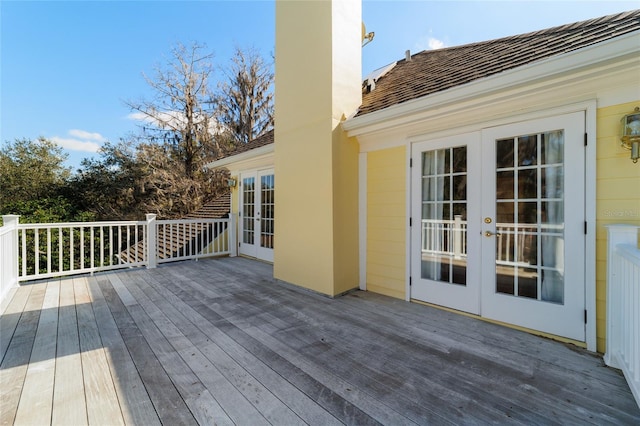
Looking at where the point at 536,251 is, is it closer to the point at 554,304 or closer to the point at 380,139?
the point at 554,304

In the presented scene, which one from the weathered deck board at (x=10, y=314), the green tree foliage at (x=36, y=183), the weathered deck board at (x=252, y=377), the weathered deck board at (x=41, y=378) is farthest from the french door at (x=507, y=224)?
the green tree foliage at (x=36, y=183)

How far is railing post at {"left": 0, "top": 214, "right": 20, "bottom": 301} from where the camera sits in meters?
3.28

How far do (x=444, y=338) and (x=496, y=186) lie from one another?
161 centimetres

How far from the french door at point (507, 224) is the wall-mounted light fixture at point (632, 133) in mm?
249

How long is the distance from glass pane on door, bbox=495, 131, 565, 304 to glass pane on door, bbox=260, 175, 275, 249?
397cm

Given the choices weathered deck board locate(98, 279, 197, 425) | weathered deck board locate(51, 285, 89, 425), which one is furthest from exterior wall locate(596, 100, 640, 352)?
weathered deck board locate(51, 285, 89, 425)

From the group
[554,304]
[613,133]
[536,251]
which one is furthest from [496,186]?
[554,304]

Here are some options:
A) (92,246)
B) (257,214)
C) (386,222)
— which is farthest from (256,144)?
(386,222)

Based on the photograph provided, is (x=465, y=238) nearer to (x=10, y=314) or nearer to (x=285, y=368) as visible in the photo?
(x=285, y=368)

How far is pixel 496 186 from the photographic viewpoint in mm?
2672

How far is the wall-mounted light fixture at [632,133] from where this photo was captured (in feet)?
6.29

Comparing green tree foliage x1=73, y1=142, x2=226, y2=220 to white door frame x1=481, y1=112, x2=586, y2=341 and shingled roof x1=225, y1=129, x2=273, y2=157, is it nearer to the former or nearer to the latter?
shingled roof x1=225, y1=129, x2=273, y2=157

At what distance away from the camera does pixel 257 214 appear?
19.1 feet

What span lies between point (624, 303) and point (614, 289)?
22cm
